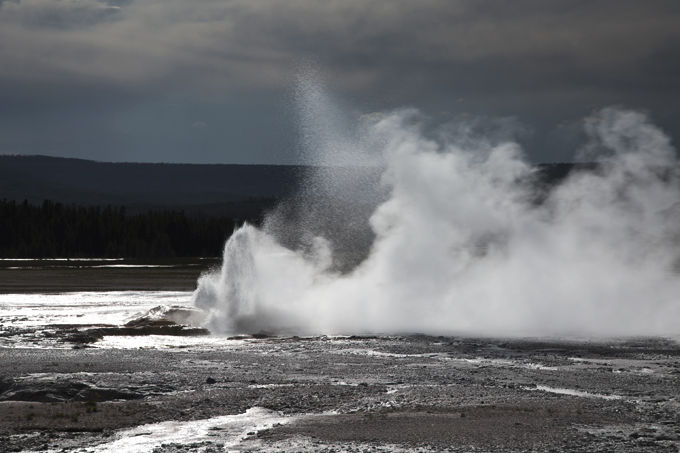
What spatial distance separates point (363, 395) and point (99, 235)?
118m

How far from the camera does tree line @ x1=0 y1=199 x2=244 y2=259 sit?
119 m

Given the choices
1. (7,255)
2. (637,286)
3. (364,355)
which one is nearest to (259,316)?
(364,355)

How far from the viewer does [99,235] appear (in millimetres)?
126500

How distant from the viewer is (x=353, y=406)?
15219mm

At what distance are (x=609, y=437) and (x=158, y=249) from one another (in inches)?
4613

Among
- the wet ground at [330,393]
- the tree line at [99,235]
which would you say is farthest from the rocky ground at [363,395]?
the tree line at [99,235]

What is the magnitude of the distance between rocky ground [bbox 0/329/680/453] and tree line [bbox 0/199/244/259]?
100.0 m

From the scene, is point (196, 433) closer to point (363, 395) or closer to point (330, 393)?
point (330, 393)

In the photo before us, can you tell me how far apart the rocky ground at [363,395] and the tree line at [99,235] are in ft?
328

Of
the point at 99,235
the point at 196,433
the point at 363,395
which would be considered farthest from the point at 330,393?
the point at 99,235

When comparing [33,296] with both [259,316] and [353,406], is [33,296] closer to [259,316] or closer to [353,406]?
[259,316]

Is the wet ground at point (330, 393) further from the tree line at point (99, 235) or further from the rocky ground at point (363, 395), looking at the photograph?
the tree line at point (99, 235)

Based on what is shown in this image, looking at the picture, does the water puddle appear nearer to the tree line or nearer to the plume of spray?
the plume of spray

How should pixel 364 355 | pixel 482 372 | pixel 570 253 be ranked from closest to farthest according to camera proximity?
pixel 482 372
pixel 364 355
pixel 570 253
